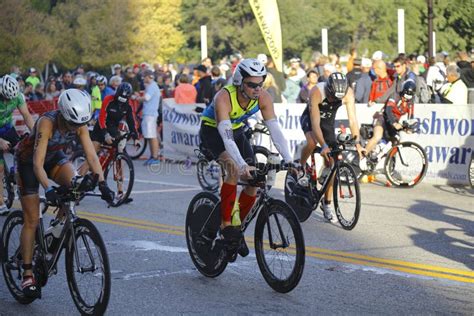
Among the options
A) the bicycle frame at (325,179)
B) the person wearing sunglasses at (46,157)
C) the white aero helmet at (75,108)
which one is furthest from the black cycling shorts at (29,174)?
the bicycle frame at (325,179)

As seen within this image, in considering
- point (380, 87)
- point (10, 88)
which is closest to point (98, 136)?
point (10, 88)

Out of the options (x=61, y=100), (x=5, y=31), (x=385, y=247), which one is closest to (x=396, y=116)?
(x=385, y=247)

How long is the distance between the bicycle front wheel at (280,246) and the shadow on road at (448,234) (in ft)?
6.68

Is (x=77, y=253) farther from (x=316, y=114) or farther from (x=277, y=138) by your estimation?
(x=316, y=114)

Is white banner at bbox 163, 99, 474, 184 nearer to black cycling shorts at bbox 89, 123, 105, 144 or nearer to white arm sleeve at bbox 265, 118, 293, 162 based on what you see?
black cycling shorts at bbox 89, 123, 105, 144

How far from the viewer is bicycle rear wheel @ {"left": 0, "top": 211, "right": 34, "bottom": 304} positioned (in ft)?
26.3

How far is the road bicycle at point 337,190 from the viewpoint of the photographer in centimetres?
1147

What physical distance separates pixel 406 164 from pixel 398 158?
0.16 m

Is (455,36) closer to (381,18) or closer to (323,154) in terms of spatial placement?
(381,18)

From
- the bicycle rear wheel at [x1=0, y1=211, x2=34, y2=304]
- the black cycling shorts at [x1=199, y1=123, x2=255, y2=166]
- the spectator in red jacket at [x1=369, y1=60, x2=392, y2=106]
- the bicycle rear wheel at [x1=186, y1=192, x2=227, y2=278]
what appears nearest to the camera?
the bicycle rear wheel at [x1=0, y1=211, x2=34, y2=304]

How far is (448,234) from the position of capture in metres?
11.0

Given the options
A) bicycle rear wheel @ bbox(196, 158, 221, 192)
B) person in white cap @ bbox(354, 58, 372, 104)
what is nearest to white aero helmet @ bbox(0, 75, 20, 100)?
bicycle rear wheel @ bbox(196, 158, 221, 192)

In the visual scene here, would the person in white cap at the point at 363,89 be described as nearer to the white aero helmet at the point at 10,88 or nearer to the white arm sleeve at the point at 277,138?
the white aero helmet at the point at 10,88

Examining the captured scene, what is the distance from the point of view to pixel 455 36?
3528 centimetres
